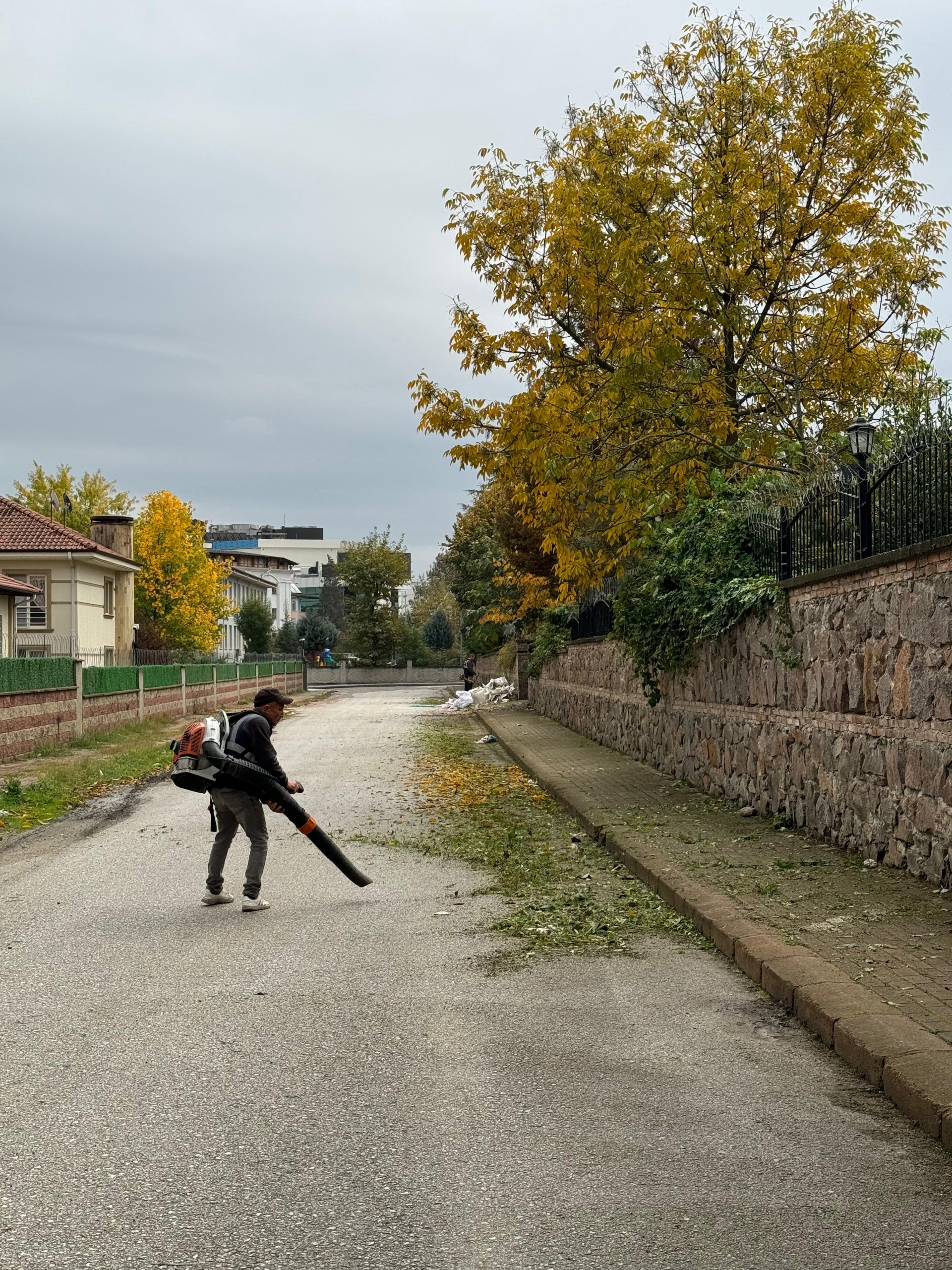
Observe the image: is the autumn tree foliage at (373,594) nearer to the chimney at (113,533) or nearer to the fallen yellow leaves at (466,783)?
the chimney at (113,533)

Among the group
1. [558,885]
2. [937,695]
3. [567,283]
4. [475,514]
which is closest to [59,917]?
[558,885]

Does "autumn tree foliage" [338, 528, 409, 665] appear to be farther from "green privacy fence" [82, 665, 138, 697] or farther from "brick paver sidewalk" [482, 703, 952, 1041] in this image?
"brick paver sidewalk" [482, 703, 952, 1041]

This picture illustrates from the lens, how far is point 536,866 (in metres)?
10.2

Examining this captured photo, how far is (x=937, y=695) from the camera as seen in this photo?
8.18 metres

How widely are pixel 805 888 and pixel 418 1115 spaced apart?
4487 mm

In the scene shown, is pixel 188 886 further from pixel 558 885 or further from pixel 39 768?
pixel 39 768

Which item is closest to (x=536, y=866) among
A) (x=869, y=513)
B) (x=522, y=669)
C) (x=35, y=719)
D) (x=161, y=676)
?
(x=869, y=513)

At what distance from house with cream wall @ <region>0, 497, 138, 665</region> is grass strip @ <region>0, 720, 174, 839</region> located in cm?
1807

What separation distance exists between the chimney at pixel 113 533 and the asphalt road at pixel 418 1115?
1883 inches

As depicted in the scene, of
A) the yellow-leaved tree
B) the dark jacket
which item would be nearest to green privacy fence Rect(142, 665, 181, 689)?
the dark jacket

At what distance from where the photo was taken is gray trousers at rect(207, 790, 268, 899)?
877 cm

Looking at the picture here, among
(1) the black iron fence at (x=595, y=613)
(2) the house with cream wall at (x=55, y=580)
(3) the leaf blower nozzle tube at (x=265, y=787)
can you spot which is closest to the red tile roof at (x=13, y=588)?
(2) the house with cream wall at (x=55, y=580)

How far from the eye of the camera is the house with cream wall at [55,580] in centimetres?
4375

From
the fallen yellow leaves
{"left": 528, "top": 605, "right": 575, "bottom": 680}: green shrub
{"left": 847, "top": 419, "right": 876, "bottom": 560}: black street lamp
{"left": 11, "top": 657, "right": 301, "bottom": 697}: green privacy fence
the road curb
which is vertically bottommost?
the fallen yellow leaves
